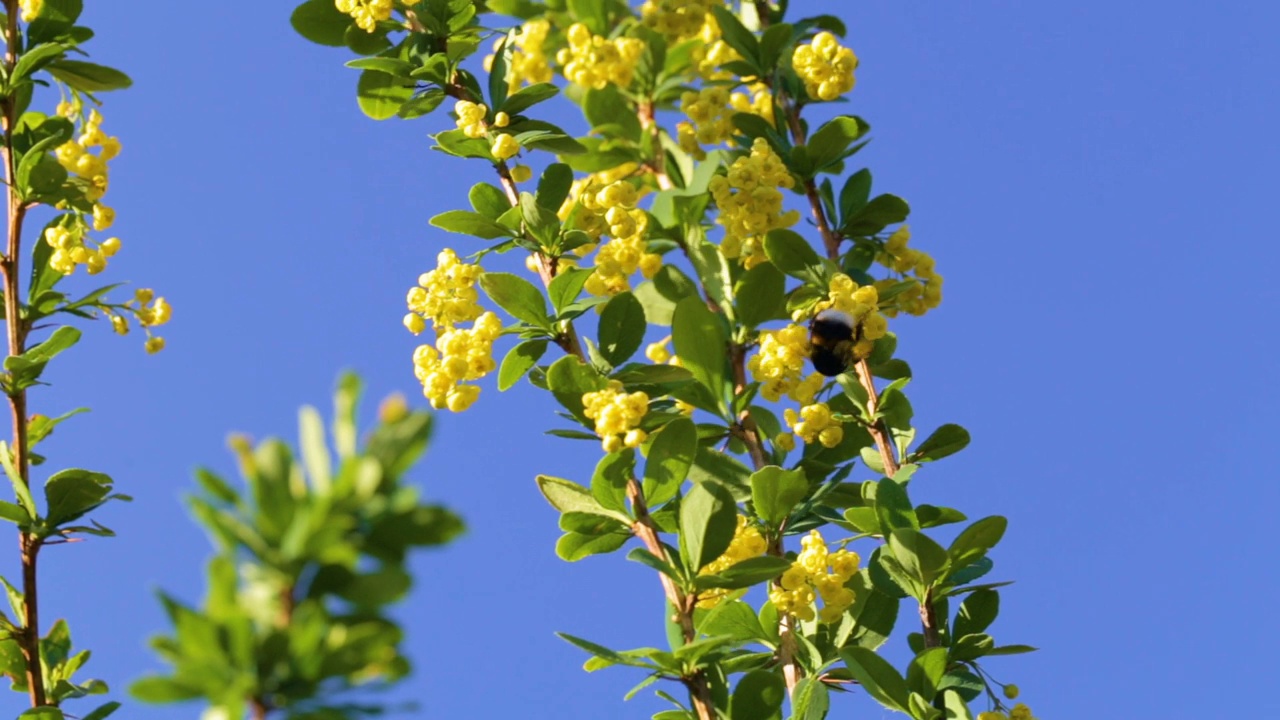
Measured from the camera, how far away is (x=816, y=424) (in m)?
2.28

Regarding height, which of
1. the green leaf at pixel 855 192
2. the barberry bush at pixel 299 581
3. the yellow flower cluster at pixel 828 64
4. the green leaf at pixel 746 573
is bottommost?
the barberry bush at pixel 299 581

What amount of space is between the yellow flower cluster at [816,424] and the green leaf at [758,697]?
607 mm

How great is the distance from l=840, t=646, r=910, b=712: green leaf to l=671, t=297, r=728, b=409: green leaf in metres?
0.53

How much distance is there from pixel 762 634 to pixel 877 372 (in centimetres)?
78

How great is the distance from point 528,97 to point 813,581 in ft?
3.63

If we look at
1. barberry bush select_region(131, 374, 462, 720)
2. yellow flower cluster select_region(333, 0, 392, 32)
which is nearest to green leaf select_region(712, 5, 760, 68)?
yellow flower cluster select_region(333, 0, 392, 32)

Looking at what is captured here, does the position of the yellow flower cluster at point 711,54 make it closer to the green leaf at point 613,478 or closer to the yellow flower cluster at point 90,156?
the green leaf at point 613,478

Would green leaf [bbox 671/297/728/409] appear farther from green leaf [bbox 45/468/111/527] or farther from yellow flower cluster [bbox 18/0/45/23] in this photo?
yellow flower cluster [bbox 18/0/45/23]

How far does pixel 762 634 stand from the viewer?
200 centimetres

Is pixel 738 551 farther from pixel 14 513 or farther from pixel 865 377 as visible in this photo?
pixel 14 513

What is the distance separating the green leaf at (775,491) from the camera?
77.7 inches

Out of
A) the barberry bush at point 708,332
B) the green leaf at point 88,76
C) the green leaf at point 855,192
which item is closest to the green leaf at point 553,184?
the barberry bush at point 708,332

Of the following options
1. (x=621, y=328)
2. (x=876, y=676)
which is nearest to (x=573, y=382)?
(x=621, y=328)

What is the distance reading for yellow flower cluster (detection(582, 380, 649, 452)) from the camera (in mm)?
1853
